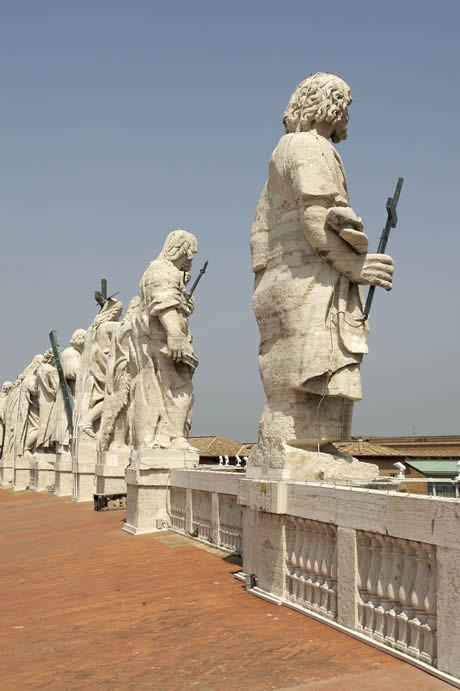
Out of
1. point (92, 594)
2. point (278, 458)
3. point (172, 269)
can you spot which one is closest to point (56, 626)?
point (92, 594)

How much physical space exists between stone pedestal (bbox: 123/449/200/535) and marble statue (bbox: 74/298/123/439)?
708 centimetres

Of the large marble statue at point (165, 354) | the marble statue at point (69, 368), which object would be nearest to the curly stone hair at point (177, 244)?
the large marble statue at point (165, 354)

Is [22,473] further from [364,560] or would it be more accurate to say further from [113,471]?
[364,560]

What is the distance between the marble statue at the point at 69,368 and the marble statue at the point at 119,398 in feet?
17.2

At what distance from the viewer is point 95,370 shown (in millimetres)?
18859

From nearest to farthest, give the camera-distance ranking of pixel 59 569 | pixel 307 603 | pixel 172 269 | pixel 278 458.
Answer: pixel 307 603
pixel 278 458
pixel 59 569
pixel 172 269

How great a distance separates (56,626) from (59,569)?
2.70 meters

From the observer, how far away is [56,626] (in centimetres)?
681

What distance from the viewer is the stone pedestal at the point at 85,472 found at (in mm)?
18188

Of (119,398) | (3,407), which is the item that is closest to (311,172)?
(119,398)

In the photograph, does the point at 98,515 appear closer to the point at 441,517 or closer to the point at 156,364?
the point at 156,364

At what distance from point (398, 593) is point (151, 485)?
6.93m

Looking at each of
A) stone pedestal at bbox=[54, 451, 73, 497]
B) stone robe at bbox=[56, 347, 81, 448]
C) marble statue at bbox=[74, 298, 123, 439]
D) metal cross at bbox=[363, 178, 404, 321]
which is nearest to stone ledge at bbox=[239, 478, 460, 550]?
metal cross at bbox=[363, 178, 404, 321]

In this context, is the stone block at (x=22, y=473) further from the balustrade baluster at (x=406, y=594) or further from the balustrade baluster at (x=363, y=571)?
the balustrade baluster at (x=406, y=594)
